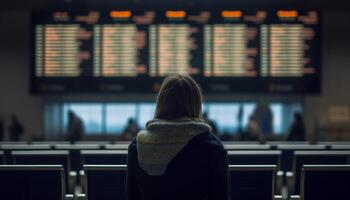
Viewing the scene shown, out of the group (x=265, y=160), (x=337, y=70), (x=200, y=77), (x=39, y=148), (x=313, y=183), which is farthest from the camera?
(x=337, y=70)

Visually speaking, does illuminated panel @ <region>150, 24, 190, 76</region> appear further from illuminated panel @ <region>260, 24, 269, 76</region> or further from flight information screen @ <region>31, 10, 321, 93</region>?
illuminated panel @ <region>260, 24, 269, 76</region>

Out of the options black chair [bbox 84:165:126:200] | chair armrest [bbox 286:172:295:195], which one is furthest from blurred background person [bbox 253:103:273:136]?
black chair [bbox 84:165:126:200]

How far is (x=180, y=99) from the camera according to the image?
2703 millimetres

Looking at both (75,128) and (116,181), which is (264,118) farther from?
(116,181)

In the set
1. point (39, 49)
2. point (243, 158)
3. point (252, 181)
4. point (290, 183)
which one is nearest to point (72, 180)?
point (243, 158)

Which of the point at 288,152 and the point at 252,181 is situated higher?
the point at 252,181

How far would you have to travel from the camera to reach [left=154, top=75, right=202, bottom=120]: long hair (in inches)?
106

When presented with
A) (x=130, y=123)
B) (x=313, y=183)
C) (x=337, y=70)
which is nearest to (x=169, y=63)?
(x=130, y=123)

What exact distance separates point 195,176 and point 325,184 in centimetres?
171

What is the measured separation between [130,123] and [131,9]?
2.31 m

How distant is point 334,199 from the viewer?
4.14m

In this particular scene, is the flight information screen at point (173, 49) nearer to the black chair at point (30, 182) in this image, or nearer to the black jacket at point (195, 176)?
the black chair at point (30, 182)

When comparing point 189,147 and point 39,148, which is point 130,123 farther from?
point 189,147

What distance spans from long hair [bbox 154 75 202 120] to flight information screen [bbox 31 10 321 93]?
8.57 m
